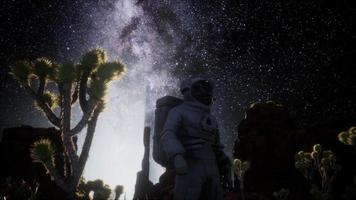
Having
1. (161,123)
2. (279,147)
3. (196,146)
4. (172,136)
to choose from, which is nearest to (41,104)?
(161,123)

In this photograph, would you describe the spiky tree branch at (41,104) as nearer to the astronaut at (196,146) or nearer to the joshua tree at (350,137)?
the astronaut at (196,146)

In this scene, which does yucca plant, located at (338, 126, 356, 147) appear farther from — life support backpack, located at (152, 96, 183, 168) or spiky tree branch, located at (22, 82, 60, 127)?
spiky tree branch, located at (22, 82, 60, 127)

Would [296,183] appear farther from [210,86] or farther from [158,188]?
[210,86]

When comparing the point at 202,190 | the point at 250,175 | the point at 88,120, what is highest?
the point at 250,175

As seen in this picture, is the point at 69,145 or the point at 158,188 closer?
the point at 69,145

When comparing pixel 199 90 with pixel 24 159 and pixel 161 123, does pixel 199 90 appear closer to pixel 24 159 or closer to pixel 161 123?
pixel 161 123

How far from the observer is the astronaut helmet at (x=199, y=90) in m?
4.38

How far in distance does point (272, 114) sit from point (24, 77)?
2305 centimetres

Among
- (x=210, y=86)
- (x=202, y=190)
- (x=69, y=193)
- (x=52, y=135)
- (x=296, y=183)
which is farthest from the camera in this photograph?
(x=296, y=183)

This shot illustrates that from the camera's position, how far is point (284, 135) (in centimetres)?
2622

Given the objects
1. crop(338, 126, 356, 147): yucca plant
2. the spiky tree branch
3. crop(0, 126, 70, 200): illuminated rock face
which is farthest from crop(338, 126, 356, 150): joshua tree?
crop(0, 126, 70, 200): illuminated rock face

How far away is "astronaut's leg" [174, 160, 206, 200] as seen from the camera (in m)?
3.63

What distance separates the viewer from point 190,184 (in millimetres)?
3674

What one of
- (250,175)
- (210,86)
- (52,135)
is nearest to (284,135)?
(250,175)
